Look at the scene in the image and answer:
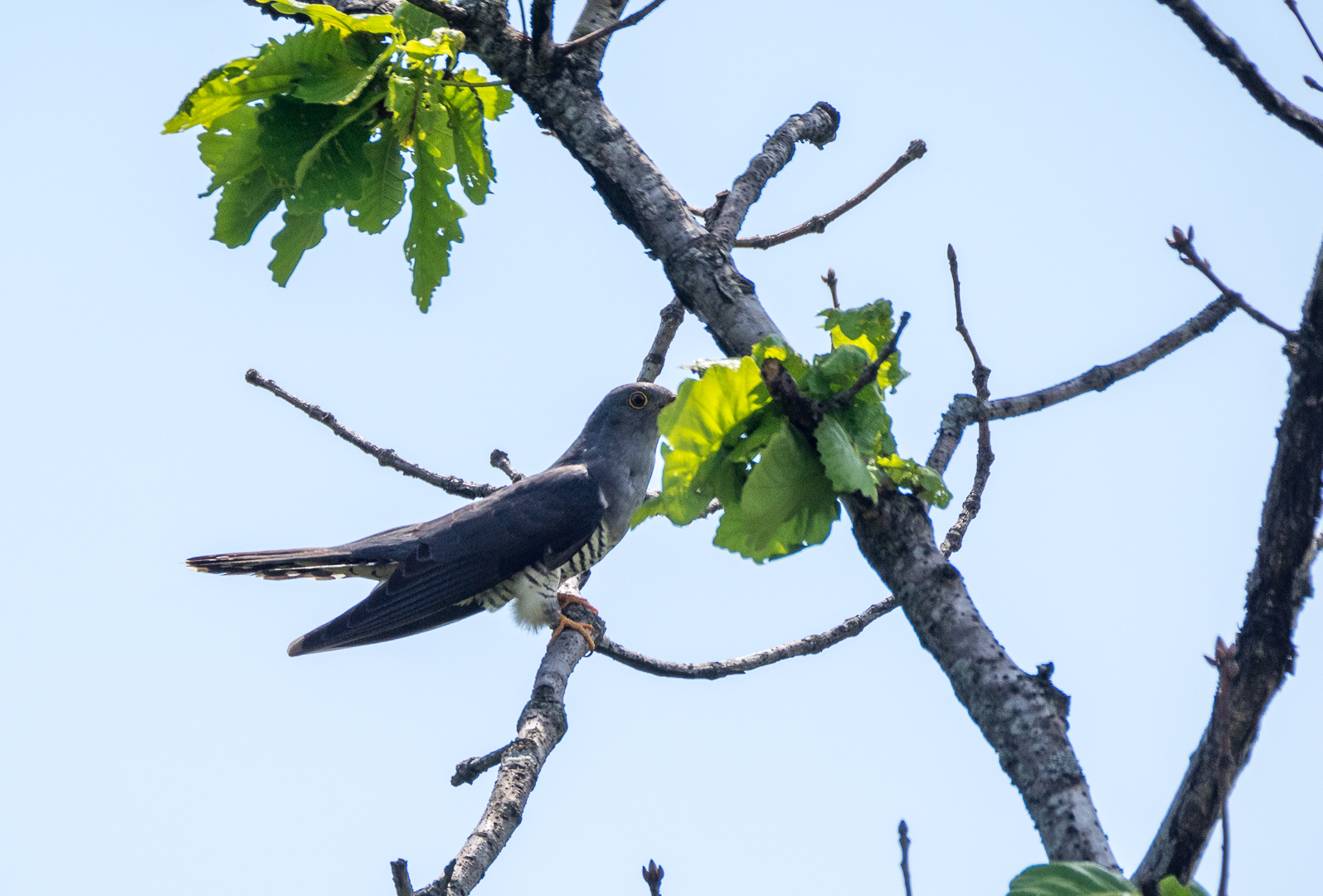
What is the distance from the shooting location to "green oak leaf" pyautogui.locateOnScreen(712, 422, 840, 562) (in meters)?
2.20

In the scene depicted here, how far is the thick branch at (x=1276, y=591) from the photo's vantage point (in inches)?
62.3

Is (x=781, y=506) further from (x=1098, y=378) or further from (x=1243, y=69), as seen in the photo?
(x=1243, y=69)

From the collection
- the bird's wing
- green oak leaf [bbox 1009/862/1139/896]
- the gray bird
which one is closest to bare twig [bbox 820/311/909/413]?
green oak leaf [bbox 1009/862/1139/896]

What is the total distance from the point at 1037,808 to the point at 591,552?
416 centimetres

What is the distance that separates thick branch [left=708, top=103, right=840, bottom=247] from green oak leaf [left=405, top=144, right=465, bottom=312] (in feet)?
2.54

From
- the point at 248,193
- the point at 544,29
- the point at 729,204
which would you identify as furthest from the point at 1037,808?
the point at 248,193

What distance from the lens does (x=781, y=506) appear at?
2.24 meters

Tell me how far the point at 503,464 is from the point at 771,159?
2749 mm

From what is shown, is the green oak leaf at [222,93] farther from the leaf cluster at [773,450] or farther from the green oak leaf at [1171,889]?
the green oak leaf at [1171,889]

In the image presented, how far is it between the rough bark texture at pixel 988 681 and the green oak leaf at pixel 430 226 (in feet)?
5.00

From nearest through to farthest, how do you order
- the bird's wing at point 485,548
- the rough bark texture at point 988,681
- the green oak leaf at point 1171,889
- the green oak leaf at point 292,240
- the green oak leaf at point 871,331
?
the green oak leaf at point 1171,889, the rough bark texture at point 988,681, the green oak leaf at point 871,331, the green oak leaf at point 292,240, the bird's wing at point 485,548

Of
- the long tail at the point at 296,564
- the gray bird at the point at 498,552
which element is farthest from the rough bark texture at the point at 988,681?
the long tail at the point at 296,564

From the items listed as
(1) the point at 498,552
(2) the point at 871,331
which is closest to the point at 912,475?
(2) the point at 871,331

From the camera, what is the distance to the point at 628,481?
238 inches
